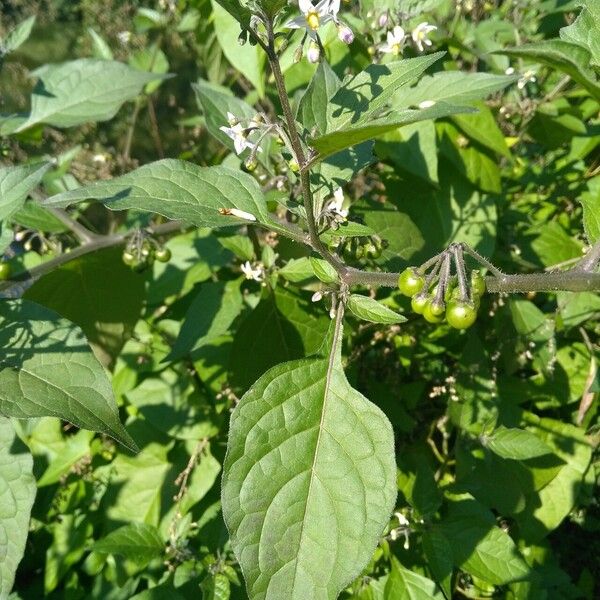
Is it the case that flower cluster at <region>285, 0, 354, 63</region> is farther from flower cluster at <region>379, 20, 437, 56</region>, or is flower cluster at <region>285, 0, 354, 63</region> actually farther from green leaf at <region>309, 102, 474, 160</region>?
flower cluster at <region>379, 20, 437, 56</region>

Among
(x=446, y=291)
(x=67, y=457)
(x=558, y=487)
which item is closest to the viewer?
(x=446, y=291)

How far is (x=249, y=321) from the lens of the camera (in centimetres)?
157

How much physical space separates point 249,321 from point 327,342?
0.41 m

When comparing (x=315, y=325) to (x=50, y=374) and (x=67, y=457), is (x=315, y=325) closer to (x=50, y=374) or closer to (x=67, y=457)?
(x=50, y=374)

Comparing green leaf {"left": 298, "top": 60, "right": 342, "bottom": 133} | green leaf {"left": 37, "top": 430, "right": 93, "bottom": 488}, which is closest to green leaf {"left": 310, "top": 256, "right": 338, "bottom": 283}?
green leaf {"left": 298, "top": 60, "right": 342, "bottom": 133}

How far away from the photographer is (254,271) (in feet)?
5.28

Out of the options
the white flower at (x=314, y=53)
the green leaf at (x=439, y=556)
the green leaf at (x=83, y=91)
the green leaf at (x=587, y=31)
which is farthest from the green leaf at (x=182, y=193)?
the green leaf at (x=439, y=556)

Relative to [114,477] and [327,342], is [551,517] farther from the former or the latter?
[114,477]

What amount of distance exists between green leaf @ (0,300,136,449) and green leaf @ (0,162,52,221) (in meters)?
0.22

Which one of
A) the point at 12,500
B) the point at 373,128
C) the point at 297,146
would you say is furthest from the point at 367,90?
the point at 12,500

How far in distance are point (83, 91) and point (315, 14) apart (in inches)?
45.9

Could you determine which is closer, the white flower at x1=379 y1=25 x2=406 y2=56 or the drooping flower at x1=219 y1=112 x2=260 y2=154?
the drooping flower at x1=219 y1=112 x2=260 y2=154

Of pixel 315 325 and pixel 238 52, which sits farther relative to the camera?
pixel 238 52

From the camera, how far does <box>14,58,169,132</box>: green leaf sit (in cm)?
187
